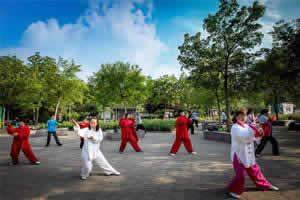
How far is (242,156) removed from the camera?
3.56m

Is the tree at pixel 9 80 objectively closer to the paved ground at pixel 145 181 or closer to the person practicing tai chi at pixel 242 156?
the paved ground at pixel 145 181

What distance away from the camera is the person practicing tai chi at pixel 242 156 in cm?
350

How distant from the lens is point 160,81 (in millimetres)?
47000

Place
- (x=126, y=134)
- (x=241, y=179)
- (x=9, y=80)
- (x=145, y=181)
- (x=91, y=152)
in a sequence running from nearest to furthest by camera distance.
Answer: (x=241, y=179)
(x=145, y=181)
(x=91, y=152)
(x=126, y=134)
(x=9, y=80)

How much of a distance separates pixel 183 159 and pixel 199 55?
8.17m

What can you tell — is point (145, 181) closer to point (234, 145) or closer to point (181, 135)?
point (234, 145)

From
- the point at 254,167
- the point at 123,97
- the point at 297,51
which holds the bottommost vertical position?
the point at 254,167

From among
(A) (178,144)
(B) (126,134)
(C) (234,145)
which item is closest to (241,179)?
(C) (234,145)

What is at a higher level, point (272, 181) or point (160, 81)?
point (160, 81)

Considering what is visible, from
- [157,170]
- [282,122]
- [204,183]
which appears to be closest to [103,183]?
[157,170]

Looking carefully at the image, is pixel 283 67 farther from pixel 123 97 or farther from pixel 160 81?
pixel 160 81

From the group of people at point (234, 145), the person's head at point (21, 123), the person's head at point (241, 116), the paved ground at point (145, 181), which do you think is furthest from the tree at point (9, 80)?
Result: the person's head at point (241, 116)

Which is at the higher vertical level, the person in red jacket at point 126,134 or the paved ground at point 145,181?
the person in red jacket at point 126,134

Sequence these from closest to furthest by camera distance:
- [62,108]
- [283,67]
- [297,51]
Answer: [297,51] → [283,67] → [62,108]
